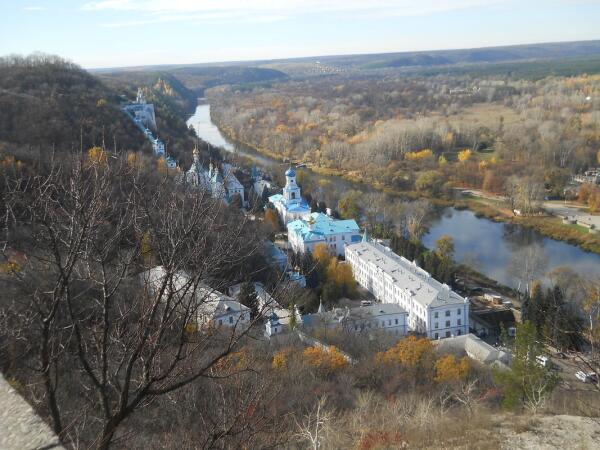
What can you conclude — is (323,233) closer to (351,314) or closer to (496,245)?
(351,314)

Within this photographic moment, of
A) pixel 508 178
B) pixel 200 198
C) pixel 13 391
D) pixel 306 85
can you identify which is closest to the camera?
pixel 13 391

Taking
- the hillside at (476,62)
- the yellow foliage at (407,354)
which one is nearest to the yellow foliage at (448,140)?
the yellow foliage at (407,354)

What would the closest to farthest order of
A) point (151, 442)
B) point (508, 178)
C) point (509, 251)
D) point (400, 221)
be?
point (151, 442) < point (509, 251) < point (400, 221) < point (508, 178)

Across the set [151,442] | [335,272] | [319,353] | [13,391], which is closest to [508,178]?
[335,272]

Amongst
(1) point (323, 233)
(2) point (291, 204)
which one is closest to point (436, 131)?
(2) point (291, 204)

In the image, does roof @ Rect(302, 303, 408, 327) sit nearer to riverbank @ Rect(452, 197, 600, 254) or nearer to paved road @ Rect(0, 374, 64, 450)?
paved road @ Rect(0, 374, 64, 450)

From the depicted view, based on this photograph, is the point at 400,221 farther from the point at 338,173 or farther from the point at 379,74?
the point at 379,74

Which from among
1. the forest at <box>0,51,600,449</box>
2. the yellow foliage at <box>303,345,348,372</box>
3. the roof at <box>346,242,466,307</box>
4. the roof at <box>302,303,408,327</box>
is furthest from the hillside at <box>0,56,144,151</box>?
the yellow foliage at <box>303,345,348,372</box>
